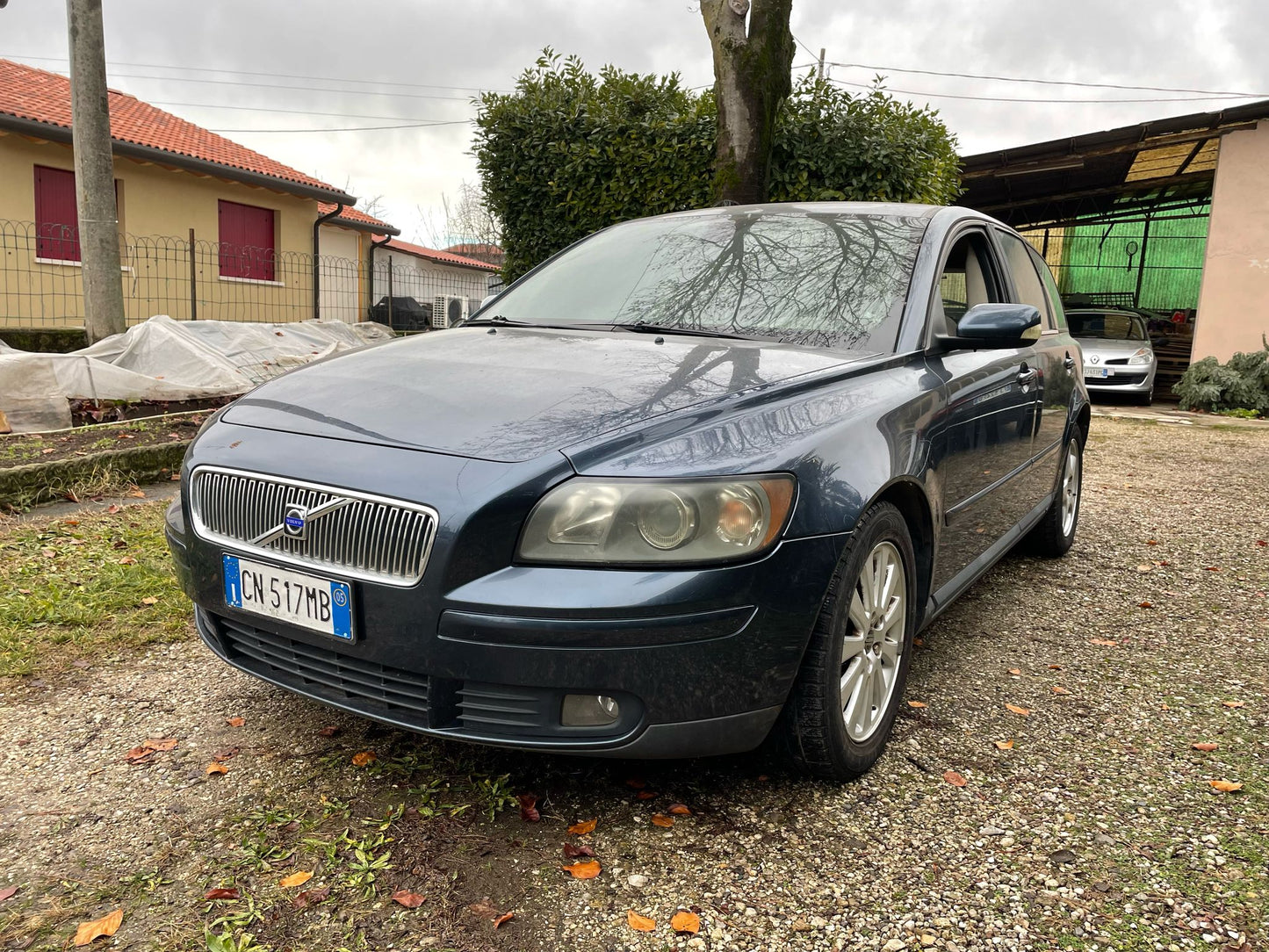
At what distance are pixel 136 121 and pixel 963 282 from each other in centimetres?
1714

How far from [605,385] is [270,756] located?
1.31m

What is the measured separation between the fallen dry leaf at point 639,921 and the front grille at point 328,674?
578 millimetres

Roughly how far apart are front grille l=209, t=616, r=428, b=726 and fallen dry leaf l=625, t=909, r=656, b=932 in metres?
0.58

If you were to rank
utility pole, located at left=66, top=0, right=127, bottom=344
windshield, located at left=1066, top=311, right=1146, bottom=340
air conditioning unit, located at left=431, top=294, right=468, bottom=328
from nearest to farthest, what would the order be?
utility pole, located at left=66, top=0, right=127, bottom=344, windshield, located at left=1066, top=311, right=1146, bottom=340, air conditioning unit, located at left=431, top=294, right=468, bottom=328

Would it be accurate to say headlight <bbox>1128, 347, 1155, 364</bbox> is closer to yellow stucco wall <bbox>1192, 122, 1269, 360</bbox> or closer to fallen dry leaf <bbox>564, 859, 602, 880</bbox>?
yellow stucco wall <bbox>1192, 122, 1269, 360</bbox>

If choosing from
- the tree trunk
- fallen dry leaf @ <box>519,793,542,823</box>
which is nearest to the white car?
the tree trunk

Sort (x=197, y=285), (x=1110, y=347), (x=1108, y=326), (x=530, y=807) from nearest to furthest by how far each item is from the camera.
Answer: (x=530, y=807) → (x=1110, y=347) → (x=1108, y=326) → (x=197, y=285)

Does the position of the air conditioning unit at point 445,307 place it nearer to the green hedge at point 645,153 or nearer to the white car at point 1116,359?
the green hedge at point 645,153

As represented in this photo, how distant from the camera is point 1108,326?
45.8ft

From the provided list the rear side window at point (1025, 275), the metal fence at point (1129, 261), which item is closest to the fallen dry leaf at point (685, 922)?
the rear side window at point (1025, 275)

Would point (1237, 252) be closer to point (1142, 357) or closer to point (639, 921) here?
point (1142, 357)

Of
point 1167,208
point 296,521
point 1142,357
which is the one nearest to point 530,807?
point 296,521

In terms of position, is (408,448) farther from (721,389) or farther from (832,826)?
(832,826)

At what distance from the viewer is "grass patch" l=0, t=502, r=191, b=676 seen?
3.23m
